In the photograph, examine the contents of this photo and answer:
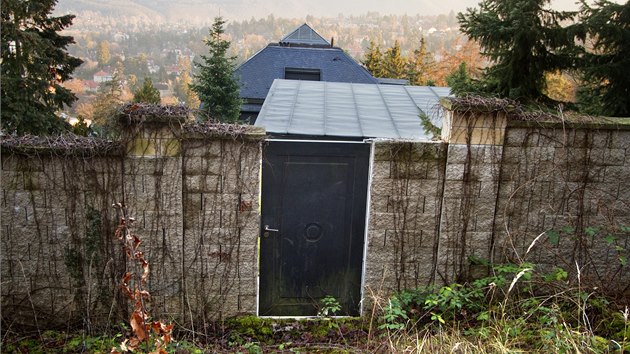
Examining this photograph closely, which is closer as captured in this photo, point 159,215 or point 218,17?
point 159,215

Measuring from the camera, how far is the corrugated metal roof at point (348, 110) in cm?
667

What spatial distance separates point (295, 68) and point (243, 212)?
26813 mm

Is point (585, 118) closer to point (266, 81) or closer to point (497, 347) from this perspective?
point (497, 347)

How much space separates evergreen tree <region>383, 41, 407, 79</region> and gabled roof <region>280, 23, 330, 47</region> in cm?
551

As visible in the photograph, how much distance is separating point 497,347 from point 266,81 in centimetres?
2723

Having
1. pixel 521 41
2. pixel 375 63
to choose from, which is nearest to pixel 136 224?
pixel 521 41

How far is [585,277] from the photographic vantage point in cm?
467

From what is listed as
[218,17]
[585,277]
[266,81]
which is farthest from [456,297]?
[266,81]

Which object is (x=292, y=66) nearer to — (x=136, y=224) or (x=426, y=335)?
(x=136, y=224)

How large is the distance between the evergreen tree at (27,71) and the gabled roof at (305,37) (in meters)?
19.8

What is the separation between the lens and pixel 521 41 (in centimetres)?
701

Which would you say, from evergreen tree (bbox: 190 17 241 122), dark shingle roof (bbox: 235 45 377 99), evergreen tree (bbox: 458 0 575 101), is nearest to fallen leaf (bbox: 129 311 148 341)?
evergreen tree (bbox: 458 0 575 101)

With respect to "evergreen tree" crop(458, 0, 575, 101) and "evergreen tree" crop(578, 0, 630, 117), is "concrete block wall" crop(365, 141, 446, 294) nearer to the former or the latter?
"evergreen tree" crop(458, 0, 575, 101)

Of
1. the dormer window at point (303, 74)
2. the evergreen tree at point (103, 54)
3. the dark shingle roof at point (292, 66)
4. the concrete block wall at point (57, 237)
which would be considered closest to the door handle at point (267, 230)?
the concrete block wall at point (57, 237)
